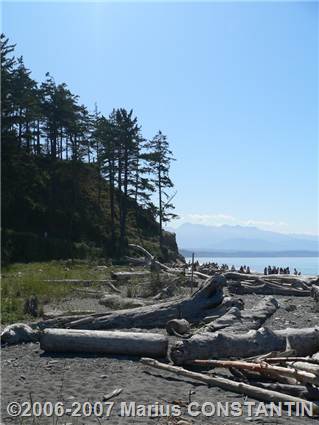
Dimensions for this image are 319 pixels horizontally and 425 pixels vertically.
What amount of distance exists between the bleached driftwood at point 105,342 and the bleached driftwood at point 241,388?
0.71m

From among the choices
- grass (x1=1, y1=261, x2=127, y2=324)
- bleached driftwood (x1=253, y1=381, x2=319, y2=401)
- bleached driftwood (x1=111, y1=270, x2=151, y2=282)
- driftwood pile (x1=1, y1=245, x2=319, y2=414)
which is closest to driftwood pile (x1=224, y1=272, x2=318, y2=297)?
bleached driftwood (x1=111, y1=270, x2=151, y2=282)

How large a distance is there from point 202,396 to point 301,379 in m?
1.58

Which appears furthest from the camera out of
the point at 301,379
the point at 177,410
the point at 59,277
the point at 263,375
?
the point at 59,277

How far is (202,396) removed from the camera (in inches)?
288

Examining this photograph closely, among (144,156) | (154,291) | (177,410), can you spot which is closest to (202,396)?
(177,410)

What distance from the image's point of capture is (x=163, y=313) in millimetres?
12516

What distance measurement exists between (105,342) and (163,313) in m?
3.14

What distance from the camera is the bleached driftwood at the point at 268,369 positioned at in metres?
7.15

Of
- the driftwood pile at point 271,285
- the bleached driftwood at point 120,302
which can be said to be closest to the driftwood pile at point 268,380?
the bleached driftwood at point 120,302

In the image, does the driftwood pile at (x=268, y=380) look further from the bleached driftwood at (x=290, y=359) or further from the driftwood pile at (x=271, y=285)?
the driftwood pile at (x=271, y=285)

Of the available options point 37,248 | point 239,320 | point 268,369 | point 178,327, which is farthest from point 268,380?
point 37,248

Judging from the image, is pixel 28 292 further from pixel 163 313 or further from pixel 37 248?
pixel 37 248

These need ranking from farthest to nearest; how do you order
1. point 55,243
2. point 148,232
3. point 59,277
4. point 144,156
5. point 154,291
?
point 148,232, point 144,156, point 55,243, point 59,277, point 154,291

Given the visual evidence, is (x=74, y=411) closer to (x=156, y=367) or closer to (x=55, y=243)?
(x=156, y=367)
